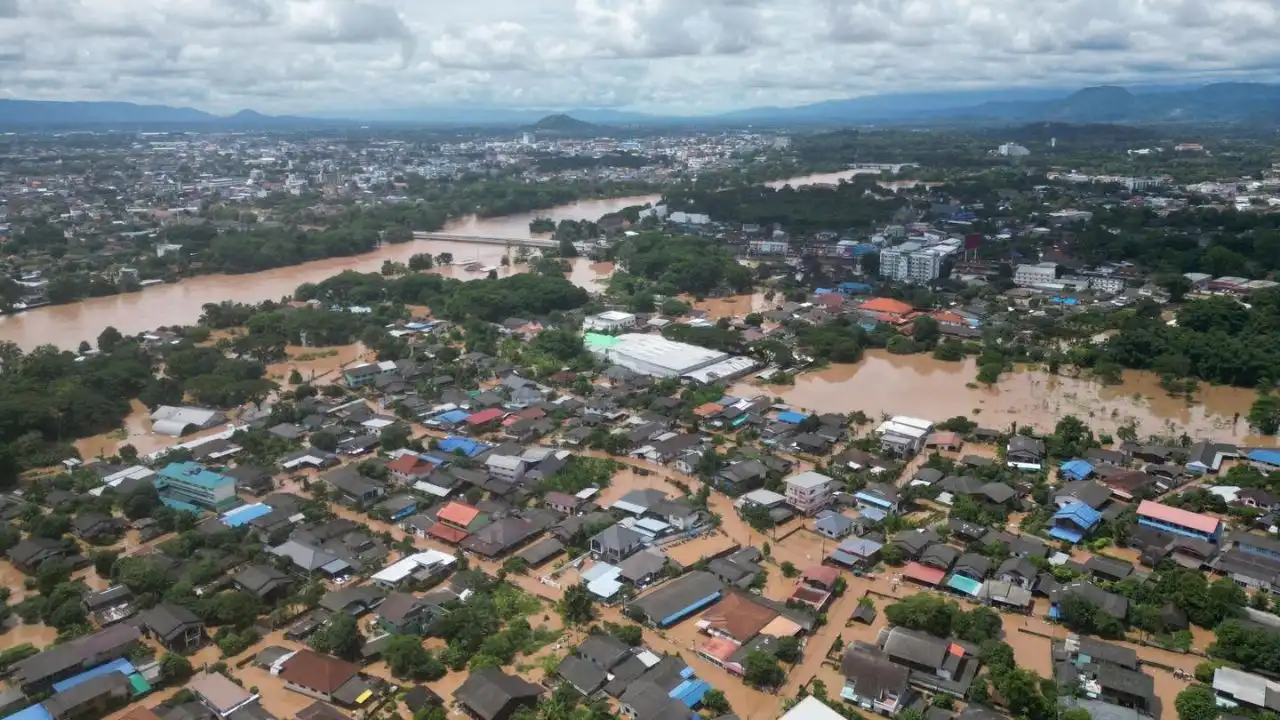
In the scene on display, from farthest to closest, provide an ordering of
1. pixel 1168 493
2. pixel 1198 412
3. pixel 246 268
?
pixel 246 268
pixel 1198 412
pixel 1168 493

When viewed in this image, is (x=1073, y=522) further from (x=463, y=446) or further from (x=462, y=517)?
(x=463, y=446)

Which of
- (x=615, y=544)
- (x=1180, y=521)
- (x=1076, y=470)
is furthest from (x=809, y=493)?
(x=1180, y=521)

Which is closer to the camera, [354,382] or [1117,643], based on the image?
[1117,643]

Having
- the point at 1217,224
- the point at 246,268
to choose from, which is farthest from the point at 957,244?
the point at 246,268

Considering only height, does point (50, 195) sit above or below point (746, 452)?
above

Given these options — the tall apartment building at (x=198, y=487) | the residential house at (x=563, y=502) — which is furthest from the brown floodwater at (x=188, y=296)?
the residential house at (x=563, y=502)

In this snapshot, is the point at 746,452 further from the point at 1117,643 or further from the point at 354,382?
the point at 354,382

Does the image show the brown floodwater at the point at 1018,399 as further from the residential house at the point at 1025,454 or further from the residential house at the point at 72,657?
the residential house at the point at 72,657
